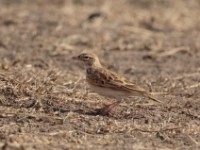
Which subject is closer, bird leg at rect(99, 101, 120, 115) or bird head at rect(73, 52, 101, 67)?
bird leg at rect(99, 101, 120, 115)

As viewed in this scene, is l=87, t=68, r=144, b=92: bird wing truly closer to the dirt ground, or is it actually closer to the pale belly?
the pale belly

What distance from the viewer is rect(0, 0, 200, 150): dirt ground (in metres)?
8.99

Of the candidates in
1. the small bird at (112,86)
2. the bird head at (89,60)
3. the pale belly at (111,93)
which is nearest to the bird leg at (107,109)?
the small bird at (112,86)

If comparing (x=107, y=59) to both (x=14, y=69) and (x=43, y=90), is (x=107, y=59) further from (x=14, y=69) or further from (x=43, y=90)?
(x=43, y=90)

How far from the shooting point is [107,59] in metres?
14.5

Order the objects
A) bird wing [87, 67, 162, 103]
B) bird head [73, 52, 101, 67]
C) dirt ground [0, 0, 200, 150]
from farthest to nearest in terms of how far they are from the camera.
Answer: bird head [73, 52, 101, 67] < bird wing [87, 67, 162, 103] < dirt ground [0, 0, 200, 150]

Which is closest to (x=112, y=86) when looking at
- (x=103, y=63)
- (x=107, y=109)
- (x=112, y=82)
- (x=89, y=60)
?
(x=112, y=82)

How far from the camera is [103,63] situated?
14070 mm

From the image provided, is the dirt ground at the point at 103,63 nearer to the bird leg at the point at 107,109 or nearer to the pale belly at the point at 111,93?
the bird leg at the point at 107,109

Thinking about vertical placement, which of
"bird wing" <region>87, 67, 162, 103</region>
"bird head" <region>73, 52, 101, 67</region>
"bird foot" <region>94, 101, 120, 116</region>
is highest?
"bird head" <region>73, 52, 101, 67</region>

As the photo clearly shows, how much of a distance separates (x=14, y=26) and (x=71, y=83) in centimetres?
576

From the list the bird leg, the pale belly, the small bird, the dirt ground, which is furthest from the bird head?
the bird leg

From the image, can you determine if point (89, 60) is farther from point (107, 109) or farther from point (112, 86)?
point (107, 109)

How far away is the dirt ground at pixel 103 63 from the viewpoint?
8992 mm
